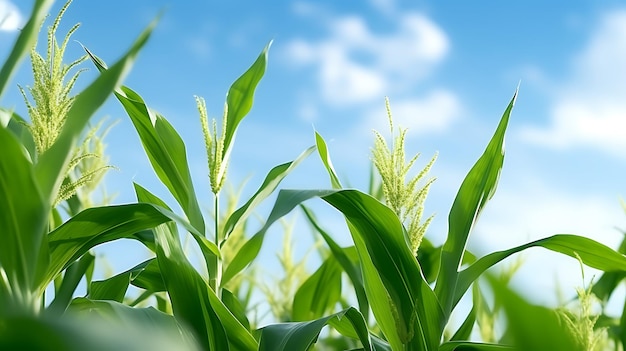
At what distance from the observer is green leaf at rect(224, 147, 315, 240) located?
5.15 feet

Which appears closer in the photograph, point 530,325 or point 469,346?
point 530,325

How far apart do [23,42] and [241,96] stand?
69 centimetres

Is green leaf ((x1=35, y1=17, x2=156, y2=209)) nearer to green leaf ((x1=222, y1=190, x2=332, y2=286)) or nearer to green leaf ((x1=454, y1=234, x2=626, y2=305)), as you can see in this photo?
green leaf ((x1=222, y1=190, x2=332, y2=286))

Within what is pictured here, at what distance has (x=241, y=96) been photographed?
5.67 ft

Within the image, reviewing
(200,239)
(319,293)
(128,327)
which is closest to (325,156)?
(200,239)

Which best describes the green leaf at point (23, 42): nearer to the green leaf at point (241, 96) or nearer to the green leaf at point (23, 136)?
the green leaf at point (23, 136)

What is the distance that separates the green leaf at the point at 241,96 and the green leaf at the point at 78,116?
554mm

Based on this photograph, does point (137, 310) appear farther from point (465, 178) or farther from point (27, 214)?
point (465, 178)

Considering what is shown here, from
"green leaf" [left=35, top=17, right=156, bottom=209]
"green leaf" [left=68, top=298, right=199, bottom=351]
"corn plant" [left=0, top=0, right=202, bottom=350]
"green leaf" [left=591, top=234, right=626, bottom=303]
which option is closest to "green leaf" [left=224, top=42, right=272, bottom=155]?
"corn plant" [left=0, top=0, right=202, bottom=350]

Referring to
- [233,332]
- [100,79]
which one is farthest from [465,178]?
[100,79]

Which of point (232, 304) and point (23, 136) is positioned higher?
point (23, 136)

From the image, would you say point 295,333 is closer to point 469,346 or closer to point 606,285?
point 469,346

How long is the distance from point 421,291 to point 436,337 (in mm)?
103

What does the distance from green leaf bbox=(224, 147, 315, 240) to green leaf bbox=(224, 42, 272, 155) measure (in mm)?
109
